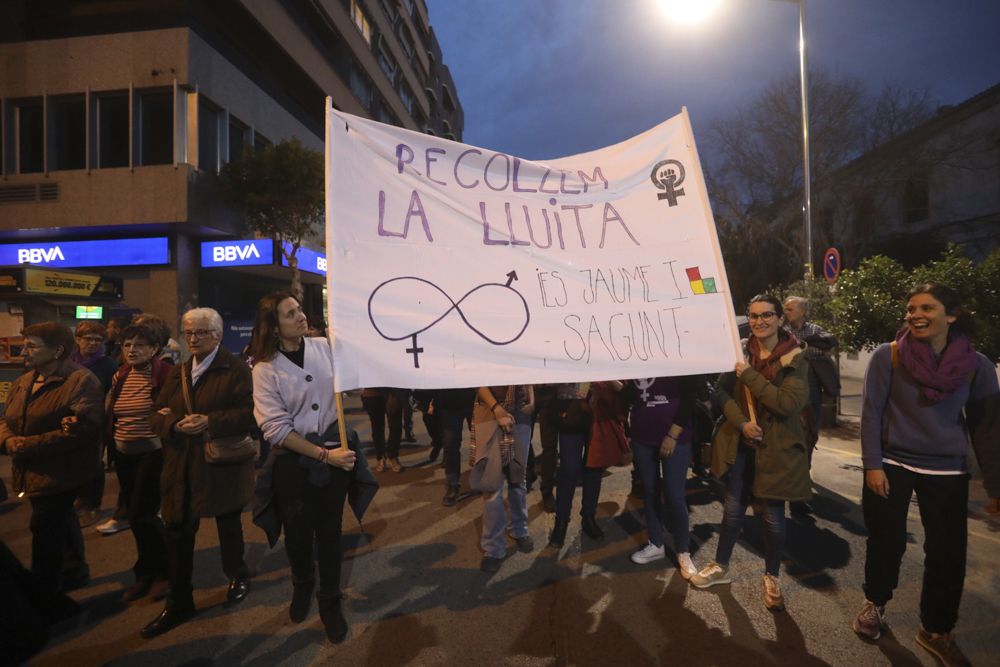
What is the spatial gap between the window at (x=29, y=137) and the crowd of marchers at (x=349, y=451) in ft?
59.8

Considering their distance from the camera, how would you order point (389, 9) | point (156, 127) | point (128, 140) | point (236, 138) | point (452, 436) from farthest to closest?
point (389, 9) < point (236, 138) < point (128, 140) < point (156, 127) < point (452, 436)

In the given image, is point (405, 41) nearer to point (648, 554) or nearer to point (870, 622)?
point (648, 554)

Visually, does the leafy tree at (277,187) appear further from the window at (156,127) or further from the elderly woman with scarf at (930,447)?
the elderly woman with scarf at (930,447)

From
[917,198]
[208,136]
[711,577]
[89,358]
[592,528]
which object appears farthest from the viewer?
[917,198]

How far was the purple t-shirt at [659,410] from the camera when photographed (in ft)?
12.1

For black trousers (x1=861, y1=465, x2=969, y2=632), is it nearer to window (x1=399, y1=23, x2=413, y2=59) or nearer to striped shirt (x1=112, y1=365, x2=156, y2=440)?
striped shirt (x1=112, y1=365, x2=156, y2=440)

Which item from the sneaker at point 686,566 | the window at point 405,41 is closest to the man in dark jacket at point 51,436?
the sneaker at point 686,566

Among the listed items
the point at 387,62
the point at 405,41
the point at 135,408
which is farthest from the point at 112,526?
the point at 405,41

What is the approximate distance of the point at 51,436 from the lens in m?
3.34

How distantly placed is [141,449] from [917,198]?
29.5 m

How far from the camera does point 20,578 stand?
2.66m

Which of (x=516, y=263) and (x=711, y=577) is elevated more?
(x=516, y=263)

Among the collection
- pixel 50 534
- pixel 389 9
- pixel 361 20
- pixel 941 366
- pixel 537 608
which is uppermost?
pixel 389 9

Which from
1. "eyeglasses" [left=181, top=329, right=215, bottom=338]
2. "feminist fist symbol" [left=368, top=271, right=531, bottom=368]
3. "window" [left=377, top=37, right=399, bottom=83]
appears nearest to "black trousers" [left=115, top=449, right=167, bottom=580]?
"eyeglasses" [left=181, top=329, right=215, bottom=338]
